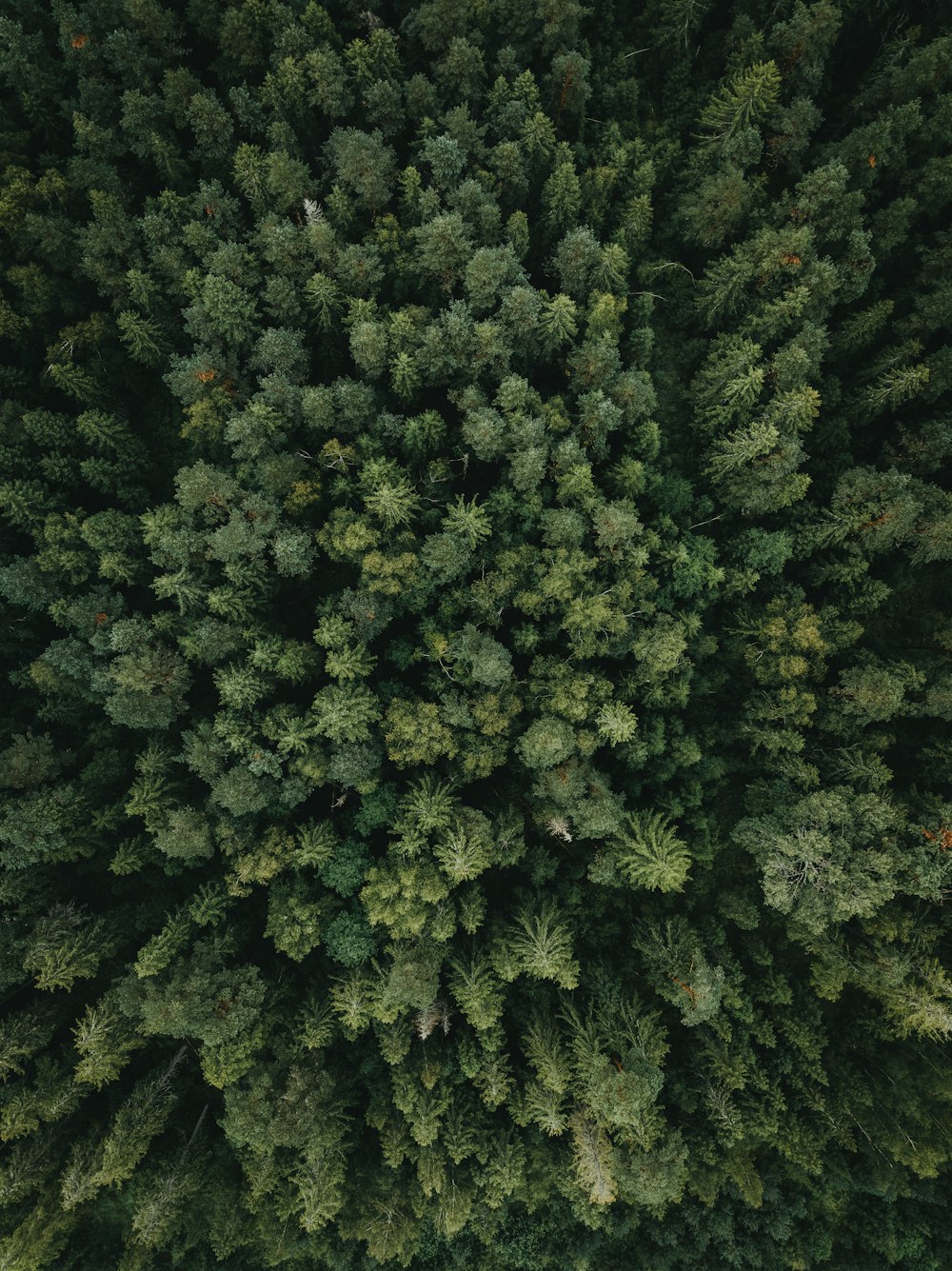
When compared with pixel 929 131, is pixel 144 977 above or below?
below

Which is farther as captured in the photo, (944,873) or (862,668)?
(862,668)

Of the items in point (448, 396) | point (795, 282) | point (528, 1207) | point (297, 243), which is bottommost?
point (528, 1207)

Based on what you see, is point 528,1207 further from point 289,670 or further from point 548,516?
point 548,516

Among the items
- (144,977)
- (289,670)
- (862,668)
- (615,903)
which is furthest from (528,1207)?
(862,668)

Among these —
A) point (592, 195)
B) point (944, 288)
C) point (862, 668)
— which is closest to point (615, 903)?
point (862, 668)

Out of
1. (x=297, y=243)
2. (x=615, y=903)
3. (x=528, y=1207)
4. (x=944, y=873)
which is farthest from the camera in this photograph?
(x=615, y=903)

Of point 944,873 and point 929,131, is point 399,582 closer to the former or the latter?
point 944,873

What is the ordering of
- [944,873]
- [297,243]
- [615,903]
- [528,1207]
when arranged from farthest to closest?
[615,903] → [528,1207] → [297,243] → [944,873]
